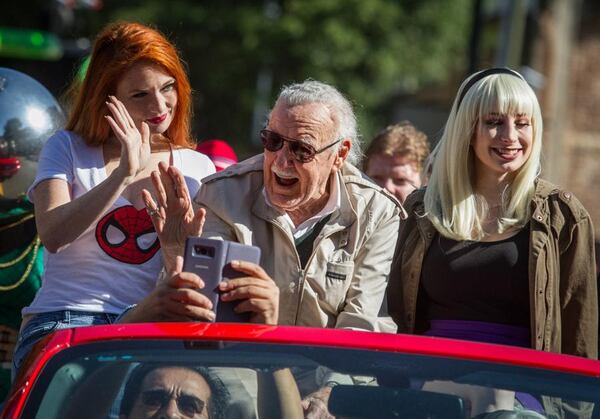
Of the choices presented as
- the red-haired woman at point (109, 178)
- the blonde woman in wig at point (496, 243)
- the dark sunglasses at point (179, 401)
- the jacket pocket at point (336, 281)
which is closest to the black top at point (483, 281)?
the blonde woman in wig at point (496, 243)

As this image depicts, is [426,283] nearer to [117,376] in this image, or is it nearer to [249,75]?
[117,376]

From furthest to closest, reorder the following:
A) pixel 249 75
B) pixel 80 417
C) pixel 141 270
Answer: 1. pixel 249 75
2. pixel 141 270
3. pixel 80 417

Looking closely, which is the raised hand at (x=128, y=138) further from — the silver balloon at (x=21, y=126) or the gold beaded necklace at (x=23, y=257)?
the silver balloon at (x=21, y=126)

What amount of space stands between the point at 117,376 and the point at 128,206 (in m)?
1.46

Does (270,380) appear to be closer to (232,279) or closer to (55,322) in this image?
(232,279)

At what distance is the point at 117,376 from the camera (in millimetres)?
2955

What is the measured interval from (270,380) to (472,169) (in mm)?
2030

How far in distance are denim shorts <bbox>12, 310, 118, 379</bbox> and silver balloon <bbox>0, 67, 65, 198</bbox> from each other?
56.2 inches

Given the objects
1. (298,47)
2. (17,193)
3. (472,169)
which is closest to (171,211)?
(472,169)

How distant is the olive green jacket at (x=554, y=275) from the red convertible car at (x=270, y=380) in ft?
4.28

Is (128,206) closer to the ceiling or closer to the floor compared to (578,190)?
closer to the floor

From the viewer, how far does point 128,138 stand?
13.7 ft

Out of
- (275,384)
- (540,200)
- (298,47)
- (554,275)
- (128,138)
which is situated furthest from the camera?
(298,47)

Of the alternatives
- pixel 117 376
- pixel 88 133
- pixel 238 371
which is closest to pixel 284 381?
pixel 238 371
